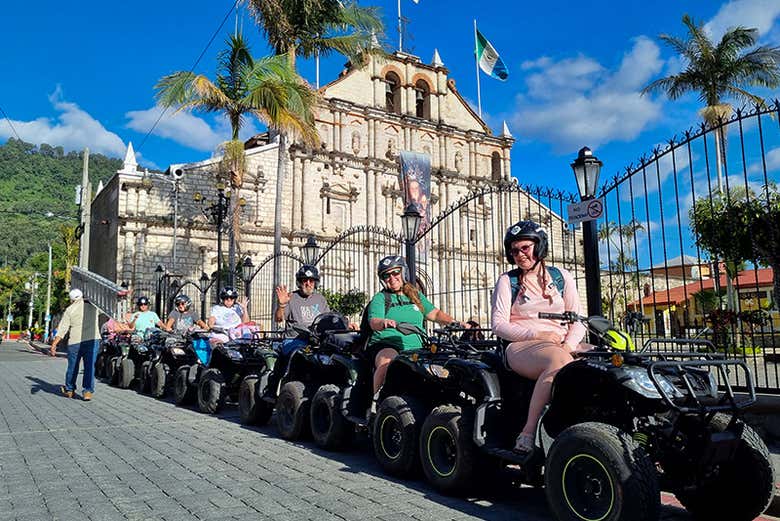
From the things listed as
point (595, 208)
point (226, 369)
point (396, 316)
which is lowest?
point (226, 369)

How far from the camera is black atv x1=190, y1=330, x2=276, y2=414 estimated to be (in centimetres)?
834

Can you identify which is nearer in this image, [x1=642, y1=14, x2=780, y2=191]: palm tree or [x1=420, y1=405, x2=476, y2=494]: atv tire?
[x1=420, y1=405, x2=476, y2=494]: atv tire

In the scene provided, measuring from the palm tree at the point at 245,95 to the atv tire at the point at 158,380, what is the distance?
693 centimetres

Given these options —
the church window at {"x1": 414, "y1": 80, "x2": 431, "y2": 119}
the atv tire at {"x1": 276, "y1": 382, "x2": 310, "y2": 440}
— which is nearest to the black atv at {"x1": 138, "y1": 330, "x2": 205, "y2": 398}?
the atv tire at {"x1": 276, "y1": 382, "x2": 310, "y2": 440}

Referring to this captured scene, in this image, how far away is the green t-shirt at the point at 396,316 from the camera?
17.8 ft

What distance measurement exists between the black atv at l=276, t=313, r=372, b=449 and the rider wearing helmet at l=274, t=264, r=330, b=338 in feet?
2.02

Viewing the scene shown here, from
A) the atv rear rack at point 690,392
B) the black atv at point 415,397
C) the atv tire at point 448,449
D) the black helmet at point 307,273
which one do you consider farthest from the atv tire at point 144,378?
the atv rear rack at point 690,392

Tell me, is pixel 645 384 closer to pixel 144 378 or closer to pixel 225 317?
pixel 225 317

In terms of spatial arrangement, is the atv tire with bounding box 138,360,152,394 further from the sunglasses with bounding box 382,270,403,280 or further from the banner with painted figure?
the banner with painted figure

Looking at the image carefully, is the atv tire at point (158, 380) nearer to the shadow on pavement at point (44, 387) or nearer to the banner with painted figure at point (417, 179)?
the shadow on pavement at point (44, 387)

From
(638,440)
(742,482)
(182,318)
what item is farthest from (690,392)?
(182,318)

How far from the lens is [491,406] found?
13.6ft

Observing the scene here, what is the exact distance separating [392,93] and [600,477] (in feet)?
110

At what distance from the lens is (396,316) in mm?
5520
